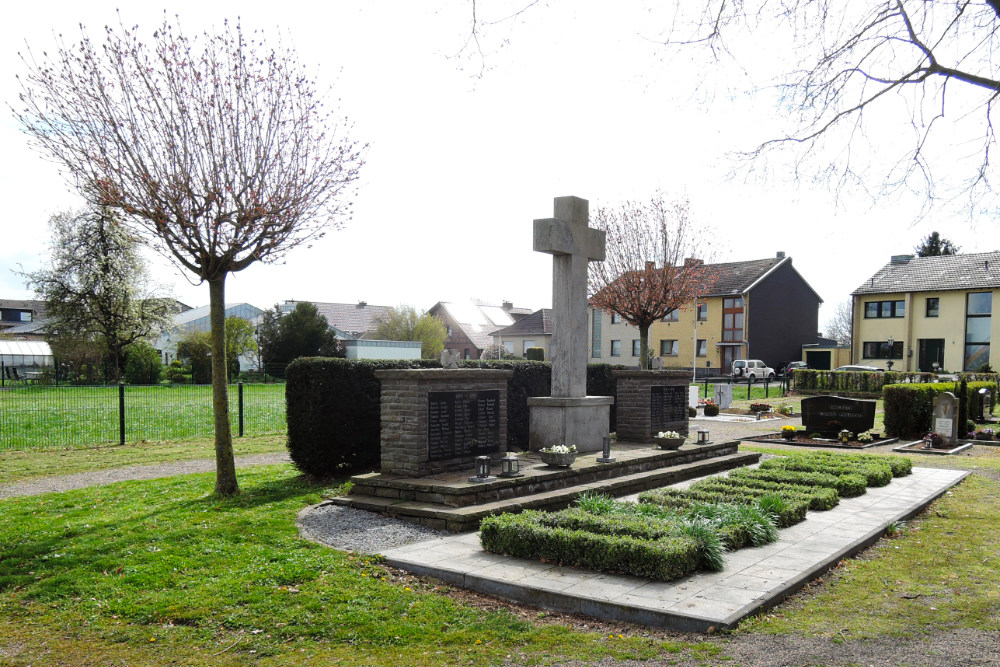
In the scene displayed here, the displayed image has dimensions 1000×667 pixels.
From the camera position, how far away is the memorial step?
295 inches

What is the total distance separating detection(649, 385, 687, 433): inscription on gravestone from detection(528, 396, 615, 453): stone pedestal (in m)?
2.44

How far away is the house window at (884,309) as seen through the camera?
46.2 metres

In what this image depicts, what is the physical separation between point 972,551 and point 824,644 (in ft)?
12.0

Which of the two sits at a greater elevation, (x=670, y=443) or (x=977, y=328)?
(x=977, y=328)

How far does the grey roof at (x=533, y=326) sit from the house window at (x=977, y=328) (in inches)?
1161

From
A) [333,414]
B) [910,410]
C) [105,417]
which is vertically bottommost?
[105,417]

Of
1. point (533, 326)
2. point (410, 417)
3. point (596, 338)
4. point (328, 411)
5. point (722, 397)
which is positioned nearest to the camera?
point (410, 417)

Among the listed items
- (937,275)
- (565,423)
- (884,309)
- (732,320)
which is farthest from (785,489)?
(937,275)

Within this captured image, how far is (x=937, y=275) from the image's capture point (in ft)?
149

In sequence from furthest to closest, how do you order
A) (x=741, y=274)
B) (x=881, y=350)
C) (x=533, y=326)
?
1. (x=533, y=326)
2. (x=741, y=274)
3. (x=881, y=350)

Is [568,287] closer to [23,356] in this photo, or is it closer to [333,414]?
[333,414]

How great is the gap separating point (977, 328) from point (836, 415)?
107 ft

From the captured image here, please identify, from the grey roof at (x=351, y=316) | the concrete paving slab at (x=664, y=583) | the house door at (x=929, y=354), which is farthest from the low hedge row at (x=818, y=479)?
the grey roof at (x=351, y=316)

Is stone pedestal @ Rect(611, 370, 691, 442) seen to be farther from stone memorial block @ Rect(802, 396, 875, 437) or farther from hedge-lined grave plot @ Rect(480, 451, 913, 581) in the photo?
stone memorial block @ Rect(802, 396, 875, 437)
